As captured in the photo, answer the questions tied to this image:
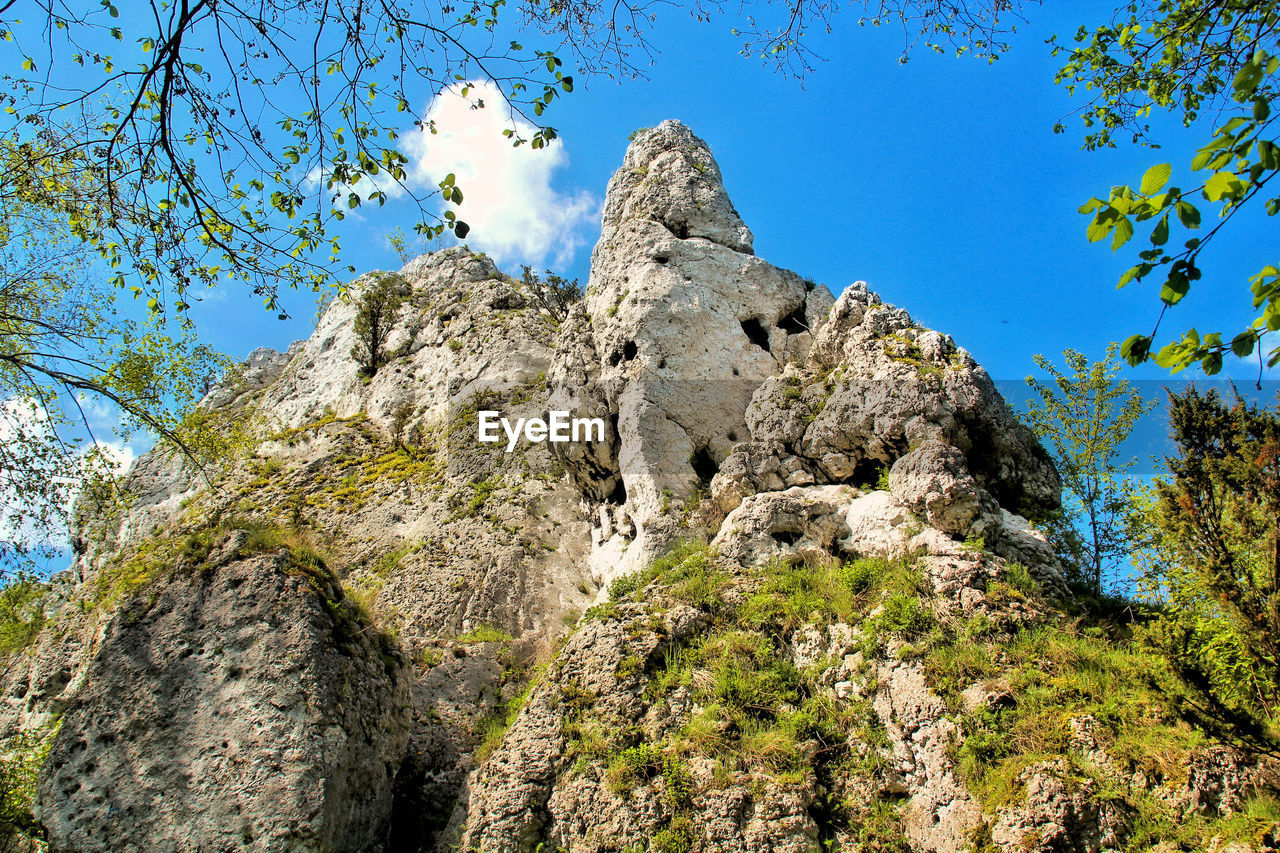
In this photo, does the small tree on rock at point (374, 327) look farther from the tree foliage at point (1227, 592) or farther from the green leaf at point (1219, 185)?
the green leaf at point (1219, 185)

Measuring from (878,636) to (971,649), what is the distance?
3.99ft

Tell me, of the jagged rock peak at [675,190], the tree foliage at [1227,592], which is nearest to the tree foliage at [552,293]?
the jagged rock peak at [675,190]

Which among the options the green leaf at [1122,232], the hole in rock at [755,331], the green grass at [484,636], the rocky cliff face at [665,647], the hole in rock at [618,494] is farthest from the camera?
the hole in rock at [755,331]

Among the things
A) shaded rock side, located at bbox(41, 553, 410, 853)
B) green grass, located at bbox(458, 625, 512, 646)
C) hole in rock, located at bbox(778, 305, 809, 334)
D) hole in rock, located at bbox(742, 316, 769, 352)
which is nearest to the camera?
shaded rock side, located at bbox(41, 553, 410, 853)

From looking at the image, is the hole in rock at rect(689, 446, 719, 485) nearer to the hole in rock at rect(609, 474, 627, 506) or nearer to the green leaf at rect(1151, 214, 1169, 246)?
the hole in rock at rect(609, 474, 627, 506)

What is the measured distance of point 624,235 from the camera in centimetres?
2050

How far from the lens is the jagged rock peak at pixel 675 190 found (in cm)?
2053

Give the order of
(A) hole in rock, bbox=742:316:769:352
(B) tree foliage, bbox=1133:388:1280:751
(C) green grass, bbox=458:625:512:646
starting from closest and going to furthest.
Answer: (B) tree foliage, bbox=1133:388:1280:751
(C) green grass, bbox=458:625:512:646
(A) hole in rock, bbox=742:316:769:352

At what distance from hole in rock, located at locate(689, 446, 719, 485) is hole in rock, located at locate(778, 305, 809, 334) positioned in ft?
16.6

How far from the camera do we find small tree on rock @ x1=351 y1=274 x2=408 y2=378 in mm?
27734

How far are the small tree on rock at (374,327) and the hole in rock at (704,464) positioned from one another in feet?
55.9

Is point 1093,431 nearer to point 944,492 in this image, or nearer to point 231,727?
point 944,492

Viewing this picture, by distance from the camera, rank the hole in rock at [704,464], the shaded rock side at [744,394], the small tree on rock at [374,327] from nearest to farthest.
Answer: the shaded rock side at [744,394], the hole in rock at [704,464], the small tree on rock at [374,327]

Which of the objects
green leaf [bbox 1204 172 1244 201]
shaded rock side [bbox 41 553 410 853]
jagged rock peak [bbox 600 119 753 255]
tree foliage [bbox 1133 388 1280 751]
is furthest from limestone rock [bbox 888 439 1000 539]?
jagged rock peak [bbox 600 119 753 255]
